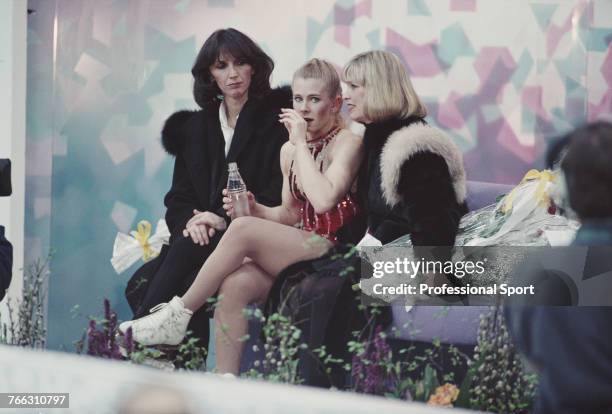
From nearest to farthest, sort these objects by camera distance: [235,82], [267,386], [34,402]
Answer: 1. [267,386]
2. [34,402]
3. [235,82]

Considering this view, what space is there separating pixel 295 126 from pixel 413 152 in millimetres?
575

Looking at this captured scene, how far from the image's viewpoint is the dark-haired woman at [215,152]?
4.13 metres

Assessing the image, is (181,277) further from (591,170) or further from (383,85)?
(591,170)

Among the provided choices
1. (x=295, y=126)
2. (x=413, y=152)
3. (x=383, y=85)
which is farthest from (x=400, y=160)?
(x=295, y=126)

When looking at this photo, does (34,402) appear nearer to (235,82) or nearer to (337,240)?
(337,240)

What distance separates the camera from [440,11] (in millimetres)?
4113

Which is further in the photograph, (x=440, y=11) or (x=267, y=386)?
(x=440, y=11)

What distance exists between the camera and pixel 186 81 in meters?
4.35

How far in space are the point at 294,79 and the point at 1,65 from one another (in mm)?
1652

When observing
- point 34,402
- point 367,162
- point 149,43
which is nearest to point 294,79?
point 367,162

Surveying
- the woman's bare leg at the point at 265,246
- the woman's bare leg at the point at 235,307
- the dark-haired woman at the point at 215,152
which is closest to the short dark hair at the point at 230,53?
the dark-haired woman at the point at 215,152

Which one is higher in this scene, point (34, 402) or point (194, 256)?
point (194, 256)

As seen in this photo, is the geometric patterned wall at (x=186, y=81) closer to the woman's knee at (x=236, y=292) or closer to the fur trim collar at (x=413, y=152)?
the fur trim collar at (x=413, y=152)

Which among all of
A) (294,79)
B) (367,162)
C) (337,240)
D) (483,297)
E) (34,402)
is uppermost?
(294,79)
